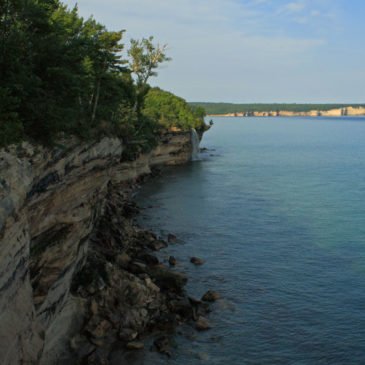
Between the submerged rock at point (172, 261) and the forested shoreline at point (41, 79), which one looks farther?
the submerged rock at point (172, 261)

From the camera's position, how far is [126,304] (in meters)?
22.2

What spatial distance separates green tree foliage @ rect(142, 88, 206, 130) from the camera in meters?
79.6

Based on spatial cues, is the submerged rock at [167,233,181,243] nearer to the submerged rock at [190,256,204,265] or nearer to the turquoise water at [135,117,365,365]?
the turquoise water at [135,117,365,365]

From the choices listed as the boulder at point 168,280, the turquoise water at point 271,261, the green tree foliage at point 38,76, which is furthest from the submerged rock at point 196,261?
the green tree foliage at point 38,76

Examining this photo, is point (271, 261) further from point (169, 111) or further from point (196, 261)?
point (169, 111)

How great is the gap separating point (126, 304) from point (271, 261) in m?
12.9

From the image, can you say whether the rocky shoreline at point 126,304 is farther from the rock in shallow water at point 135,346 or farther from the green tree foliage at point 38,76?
the green tree foliage at point 38,76

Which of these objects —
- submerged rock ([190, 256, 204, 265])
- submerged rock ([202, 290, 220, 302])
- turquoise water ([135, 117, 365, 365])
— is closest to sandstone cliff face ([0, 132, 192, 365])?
turquoise water ([135, 117, 365, 365])

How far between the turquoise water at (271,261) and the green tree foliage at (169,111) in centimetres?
1972

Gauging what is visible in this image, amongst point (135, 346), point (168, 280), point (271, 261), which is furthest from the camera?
point (271, 261)

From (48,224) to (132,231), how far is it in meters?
16.9

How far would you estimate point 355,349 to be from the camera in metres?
20.3

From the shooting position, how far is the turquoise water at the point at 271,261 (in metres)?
20.6

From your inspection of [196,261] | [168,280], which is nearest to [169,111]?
[196,261]
